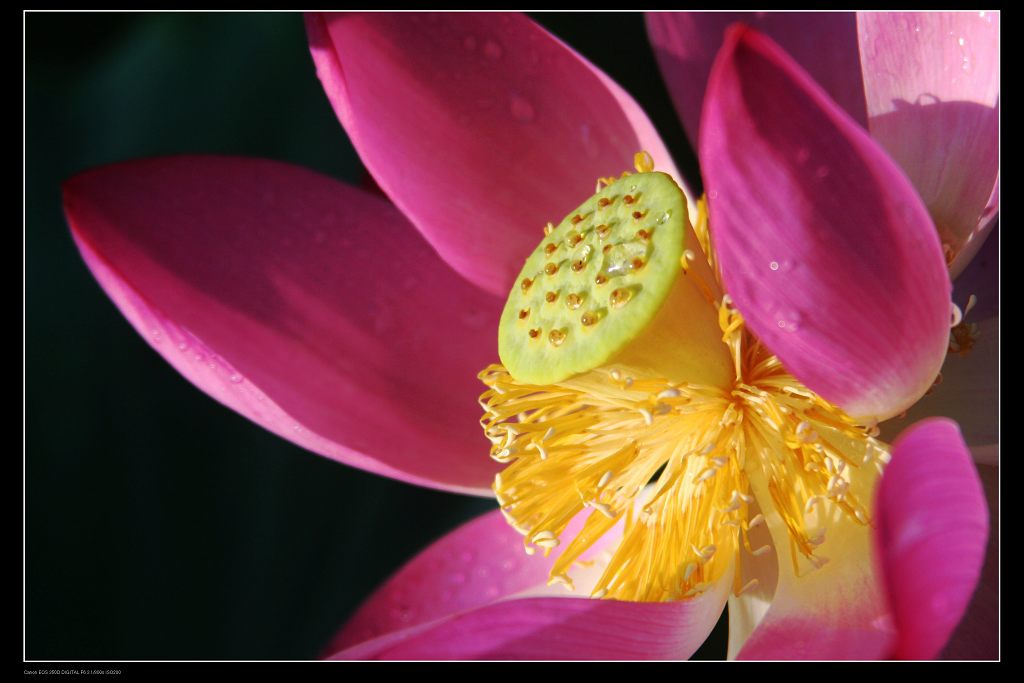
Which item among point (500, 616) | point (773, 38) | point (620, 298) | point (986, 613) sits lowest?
point (986, 613)

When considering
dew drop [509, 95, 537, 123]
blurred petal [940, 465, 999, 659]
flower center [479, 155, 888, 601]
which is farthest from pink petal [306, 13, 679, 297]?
blurred petal [940, 465, 999, 659]

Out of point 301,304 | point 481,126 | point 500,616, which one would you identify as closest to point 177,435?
point 301,304

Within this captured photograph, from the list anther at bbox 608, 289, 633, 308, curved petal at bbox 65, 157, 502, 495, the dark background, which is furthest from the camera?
the dark background

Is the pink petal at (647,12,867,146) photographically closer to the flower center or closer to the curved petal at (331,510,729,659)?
the flower center

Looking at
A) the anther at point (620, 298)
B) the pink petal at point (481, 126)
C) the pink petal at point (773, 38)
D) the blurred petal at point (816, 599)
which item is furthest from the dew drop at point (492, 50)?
the blurred petal at point (816, 599)

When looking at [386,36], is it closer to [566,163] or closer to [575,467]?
[566,163]

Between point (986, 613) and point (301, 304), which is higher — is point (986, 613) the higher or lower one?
the lower one

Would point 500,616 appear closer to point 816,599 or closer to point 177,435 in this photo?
point 816,599
